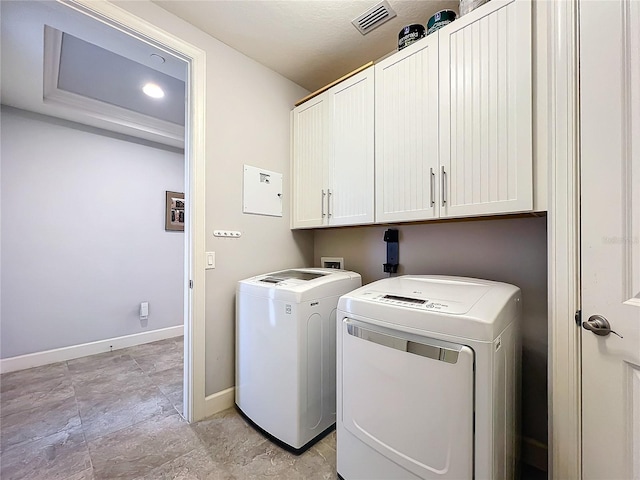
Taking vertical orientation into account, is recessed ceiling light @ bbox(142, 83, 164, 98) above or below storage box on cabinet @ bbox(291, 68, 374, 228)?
above

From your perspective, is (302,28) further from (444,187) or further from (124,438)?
(124,438)

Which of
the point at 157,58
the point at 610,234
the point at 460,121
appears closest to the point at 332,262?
the point at 460,121

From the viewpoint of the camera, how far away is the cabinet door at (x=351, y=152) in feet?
5.45

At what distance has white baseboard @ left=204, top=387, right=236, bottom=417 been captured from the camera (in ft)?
5.69

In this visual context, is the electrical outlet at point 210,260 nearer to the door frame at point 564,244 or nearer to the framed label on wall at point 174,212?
the door frame at point 564,244

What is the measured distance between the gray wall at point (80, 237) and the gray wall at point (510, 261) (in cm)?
296

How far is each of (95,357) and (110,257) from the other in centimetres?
104

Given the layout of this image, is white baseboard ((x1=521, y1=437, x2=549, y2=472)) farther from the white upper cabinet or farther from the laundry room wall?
the laundry room wall

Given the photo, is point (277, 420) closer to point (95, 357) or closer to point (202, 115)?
point (202, 115)

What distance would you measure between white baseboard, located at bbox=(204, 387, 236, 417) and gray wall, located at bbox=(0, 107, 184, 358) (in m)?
1.93

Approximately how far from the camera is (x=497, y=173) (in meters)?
1.18

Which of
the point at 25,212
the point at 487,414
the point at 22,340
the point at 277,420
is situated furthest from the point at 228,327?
the point at 25,212

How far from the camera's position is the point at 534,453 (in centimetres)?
135

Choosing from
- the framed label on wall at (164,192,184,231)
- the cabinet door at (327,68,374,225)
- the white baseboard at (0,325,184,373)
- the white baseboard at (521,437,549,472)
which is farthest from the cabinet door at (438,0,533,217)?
the white baseboard at (0,325,184,373)
